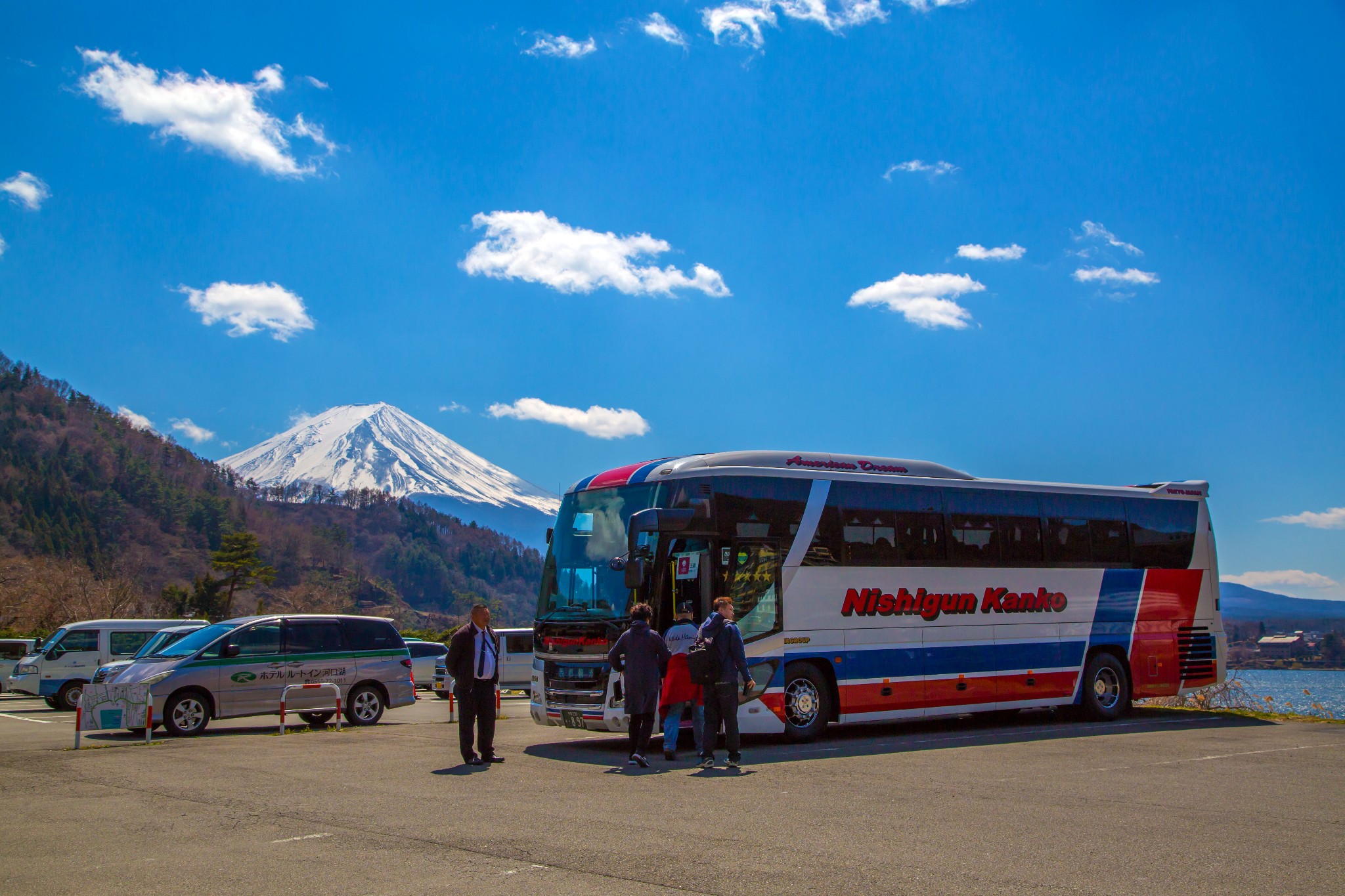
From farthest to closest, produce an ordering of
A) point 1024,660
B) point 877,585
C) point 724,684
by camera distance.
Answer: point 1024,660 → point 877,585 → point 724,684

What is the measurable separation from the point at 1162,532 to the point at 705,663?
9481 mm

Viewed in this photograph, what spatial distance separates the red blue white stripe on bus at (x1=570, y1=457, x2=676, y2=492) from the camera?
13219mm

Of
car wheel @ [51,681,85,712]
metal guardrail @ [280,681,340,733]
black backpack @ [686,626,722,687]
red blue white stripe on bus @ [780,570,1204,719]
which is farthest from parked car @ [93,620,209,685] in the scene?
red blue white stripe on bus @ [780,570,1204,719]

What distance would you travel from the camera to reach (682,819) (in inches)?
297

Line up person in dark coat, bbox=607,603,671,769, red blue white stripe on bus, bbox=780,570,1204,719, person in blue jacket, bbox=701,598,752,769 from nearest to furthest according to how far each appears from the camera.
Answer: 1. person in blue jacket, bbox=701,598,752,769
2. person in dark coat, bbox=607,603,671,769
3. red blue white stripe on bus, bbox=780,570,1204,719

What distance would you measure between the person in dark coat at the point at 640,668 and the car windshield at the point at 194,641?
7.32m

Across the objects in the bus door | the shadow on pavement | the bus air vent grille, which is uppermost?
the bus door

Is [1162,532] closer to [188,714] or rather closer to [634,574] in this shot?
[634,574]

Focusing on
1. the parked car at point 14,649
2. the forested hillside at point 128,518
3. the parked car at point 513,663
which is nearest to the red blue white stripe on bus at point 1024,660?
the parked car at point 513,663

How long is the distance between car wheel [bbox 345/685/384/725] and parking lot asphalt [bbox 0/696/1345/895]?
352 centimetres

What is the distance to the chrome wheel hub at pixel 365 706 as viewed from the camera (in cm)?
1677

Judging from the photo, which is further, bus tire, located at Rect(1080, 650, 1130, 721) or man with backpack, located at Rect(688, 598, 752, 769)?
bus tire, located at Rect(1080, 650, 1130, 721)

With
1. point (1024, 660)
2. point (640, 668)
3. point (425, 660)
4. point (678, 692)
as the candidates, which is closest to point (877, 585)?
point (1024, 660)

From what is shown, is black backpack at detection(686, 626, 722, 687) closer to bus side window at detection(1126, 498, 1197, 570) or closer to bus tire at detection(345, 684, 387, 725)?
bus tire at detection(345, 684, 387, 725)
